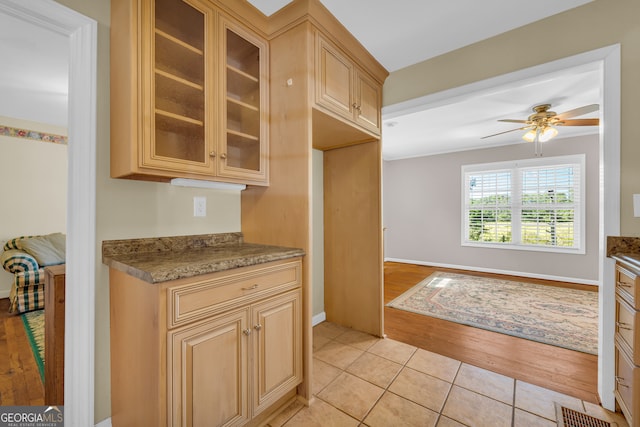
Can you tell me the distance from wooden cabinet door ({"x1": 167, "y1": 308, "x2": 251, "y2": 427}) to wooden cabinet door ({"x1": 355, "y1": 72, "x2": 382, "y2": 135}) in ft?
5.46

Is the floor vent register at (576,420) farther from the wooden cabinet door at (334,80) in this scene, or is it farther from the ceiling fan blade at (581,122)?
the ceiling fan blade at (581,122)

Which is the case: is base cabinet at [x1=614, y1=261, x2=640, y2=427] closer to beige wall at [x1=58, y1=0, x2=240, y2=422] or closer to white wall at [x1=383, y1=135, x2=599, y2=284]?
beige wall at [x1=58, y1=0, x2=240, y2=422]

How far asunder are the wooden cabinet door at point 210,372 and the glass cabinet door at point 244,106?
2.71 feet

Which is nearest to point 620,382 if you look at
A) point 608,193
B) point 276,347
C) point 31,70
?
point 608,193

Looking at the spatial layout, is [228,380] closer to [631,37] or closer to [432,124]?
[631,37]

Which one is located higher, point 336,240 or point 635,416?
point 336,240

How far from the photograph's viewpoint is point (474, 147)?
5176 mm

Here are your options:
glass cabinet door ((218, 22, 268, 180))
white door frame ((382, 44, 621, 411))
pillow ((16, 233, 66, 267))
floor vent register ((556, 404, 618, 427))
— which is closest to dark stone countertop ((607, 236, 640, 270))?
white door frame ((382, 44, 621, 411))

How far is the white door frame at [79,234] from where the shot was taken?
1.28m

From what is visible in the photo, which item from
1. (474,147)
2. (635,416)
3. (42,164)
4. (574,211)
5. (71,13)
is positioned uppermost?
(474,147)

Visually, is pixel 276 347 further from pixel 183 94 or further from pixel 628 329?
pixel 628 329

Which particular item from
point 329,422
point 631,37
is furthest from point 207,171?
point 631,37

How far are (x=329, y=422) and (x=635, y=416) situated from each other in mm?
1415

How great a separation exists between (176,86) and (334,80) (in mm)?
995
